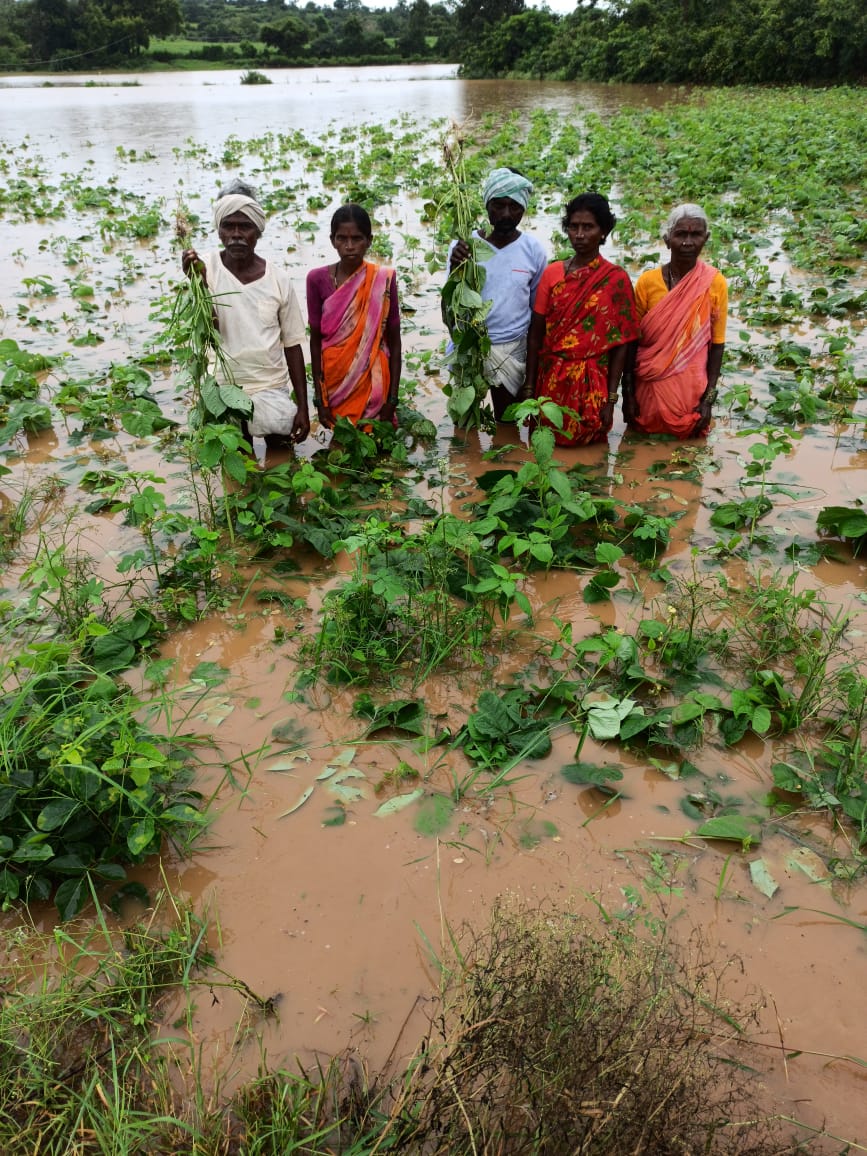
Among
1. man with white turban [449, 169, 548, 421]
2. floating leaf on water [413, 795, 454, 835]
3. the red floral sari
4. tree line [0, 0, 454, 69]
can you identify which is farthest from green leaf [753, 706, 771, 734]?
tree line [0, 0, 454, 69]

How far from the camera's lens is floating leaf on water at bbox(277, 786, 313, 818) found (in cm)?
230

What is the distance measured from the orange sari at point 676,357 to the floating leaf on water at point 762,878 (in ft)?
9.60

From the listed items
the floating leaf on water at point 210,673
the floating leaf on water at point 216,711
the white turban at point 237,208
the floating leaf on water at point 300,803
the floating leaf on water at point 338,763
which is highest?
the white turban at point 237,208

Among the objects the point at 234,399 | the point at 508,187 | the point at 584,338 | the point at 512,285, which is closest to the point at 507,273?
the point at 512,285

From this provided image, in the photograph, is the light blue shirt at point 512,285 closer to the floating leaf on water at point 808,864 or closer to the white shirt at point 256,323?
the white shirt at point 256,323

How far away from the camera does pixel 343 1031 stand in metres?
1.76

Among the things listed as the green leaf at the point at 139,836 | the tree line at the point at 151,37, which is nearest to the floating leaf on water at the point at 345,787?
the green leaf at the point at 139,836

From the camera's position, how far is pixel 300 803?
91.8 inches

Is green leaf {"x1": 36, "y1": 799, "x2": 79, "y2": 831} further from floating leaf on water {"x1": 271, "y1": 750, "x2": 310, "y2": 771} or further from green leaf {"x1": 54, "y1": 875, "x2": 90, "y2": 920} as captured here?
floating leaf on water {"x1": 271, "y1": 750, "x2": 310, "y2": 771}

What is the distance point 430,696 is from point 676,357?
2642 mm

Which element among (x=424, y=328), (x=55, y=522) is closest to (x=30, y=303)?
(x=424, y=328)

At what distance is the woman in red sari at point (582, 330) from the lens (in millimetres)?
4086

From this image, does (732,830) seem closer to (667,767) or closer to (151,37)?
(667,767)

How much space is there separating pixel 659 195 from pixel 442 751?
33.6ft
